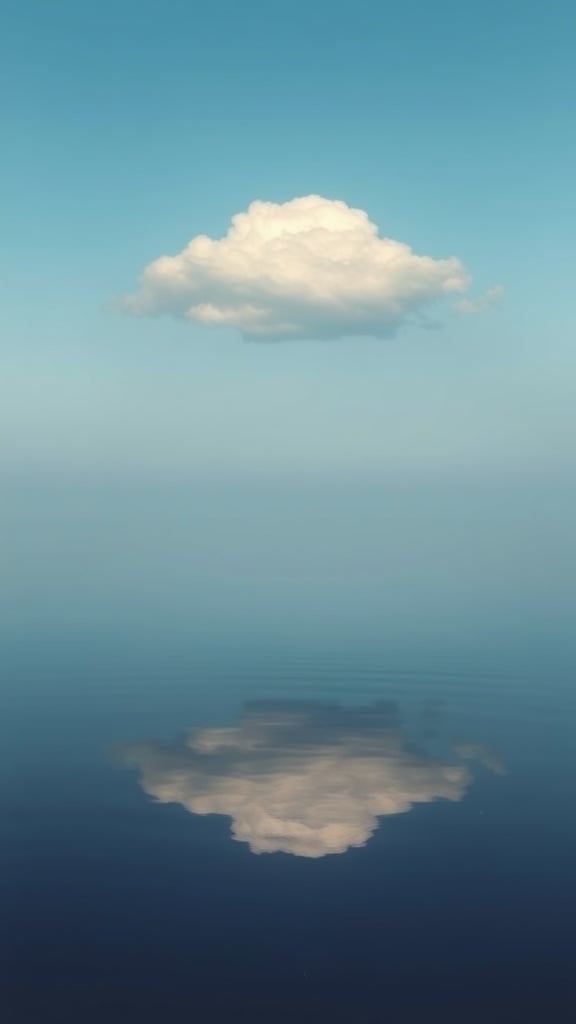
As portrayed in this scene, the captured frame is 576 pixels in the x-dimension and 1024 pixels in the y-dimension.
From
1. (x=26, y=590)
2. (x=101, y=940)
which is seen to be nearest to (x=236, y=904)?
(x=101, y=940)

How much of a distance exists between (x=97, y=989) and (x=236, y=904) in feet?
18.2

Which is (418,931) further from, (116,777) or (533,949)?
(116,777)

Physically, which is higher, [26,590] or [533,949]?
[26,590]

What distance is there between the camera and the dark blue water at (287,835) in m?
22.1

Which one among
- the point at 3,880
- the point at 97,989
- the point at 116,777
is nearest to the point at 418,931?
the point at 97,989

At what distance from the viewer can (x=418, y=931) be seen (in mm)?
24578

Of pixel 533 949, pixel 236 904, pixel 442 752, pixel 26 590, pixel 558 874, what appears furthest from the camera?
pixel 26 590

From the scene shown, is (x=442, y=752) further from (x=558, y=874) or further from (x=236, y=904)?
(x=236, y=904)

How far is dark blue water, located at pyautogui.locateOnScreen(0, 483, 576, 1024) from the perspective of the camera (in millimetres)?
22094

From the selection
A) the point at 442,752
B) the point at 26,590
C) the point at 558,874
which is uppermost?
the point at 26,590

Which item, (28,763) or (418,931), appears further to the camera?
(28,763)

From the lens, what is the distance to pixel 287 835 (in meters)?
31.8

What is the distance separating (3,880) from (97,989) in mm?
7459

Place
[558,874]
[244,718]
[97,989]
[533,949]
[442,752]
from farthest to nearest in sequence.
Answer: [244,718] < [442,752] < [558,874] < [533,949] < [97,989]
